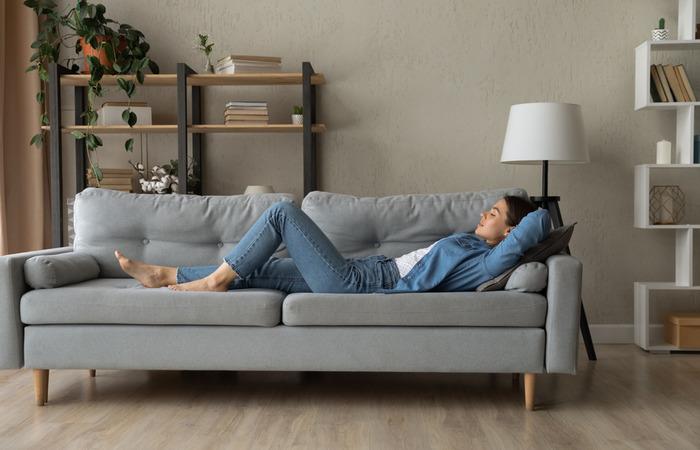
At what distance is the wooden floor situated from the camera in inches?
97.1

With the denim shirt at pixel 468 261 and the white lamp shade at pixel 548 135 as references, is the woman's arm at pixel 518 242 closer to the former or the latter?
the denim shirt at pixel 468 261

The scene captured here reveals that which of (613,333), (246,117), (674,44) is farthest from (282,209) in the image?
(674,44)

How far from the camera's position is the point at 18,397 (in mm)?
3010

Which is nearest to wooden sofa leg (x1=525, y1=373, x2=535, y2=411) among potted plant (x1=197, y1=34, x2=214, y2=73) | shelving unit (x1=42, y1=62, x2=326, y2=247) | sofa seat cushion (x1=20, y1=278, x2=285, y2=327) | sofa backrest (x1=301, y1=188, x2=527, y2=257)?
sofa backrest (x1=301, y1=188, x2=527, y2=257)

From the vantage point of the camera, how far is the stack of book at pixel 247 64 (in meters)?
3.98

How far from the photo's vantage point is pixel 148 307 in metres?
2.81

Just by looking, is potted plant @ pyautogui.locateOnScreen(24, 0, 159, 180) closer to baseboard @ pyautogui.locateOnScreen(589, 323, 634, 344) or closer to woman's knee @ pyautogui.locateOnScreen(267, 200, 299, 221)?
woman's knee @ pyautogui.locateOnScreen(267, 200, 299, 221)

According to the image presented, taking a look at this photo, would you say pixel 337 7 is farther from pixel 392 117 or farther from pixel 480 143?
pixel 480 143

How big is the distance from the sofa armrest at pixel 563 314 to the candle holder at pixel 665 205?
5.24 feet

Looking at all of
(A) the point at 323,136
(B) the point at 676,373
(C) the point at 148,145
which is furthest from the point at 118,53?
(B) the point at 676,373

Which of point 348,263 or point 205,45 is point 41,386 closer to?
point 348,263

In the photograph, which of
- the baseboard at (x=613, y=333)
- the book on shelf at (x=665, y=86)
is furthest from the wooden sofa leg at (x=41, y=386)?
the book on shelf at (x=665, y=86)

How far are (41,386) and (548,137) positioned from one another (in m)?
2.53

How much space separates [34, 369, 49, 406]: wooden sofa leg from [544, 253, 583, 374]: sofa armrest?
192 cm
